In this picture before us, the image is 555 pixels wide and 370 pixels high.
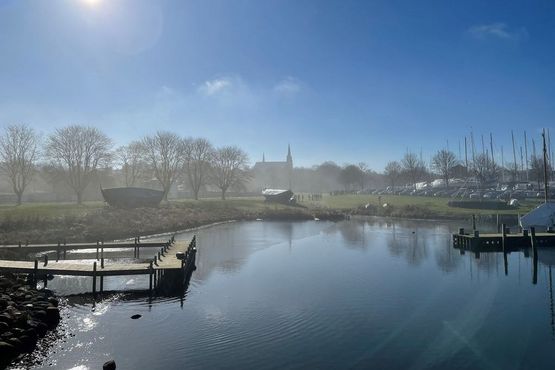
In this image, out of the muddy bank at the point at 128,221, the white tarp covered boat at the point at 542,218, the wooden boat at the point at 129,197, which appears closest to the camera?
the muddy bank at the point at 128,221

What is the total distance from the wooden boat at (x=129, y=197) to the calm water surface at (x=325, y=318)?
28.1m

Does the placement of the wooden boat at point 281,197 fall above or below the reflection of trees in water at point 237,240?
above

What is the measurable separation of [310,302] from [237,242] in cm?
2330

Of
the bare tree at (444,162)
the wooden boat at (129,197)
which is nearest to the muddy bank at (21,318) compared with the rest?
the wooden boat at (129,197)

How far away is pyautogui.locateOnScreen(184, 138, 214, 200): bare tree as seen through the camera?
9119cm

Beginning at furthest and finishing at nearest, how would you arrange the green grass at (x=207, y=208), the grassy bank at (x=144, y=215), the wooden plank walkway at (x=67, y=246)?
1. the green grass at (x=207, y=208)
2. the grassy bank at (x=144, y=215)
3. the wooden plank walkway at (x=67, y=246)

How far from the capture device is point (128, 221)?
50.5 metres

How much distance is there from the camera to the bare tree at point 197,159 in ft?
299

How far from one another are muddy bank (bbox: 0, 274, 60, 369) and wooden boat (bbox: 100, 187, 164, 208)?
1452 inches

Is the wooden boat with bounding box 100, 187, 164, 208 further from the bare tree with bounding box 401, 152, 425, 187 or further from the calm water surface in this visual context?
the bare tree with bounding box 401, 152, 425, 187

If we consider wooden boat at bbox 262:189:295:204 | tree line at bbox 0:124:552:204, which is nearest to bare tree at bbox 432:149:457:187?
tree line at bbox 0:124:552:204

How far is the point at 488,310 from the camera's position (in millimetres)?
20984

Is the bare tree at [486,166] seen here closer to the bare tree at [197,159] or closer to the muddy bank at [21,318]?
the bare tree at [197,159]

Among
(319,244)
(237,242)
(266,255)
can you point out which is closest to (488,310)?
(266,255)
